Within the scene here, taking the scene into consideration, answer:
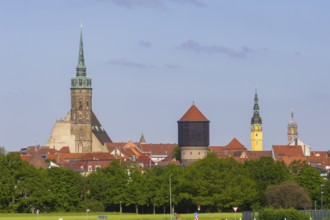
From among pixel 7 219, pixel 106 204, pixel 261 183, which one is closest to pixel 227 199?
pixel 261 183

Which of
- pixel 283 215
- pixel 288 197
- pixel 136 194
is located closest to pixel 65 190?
pixel 136 194

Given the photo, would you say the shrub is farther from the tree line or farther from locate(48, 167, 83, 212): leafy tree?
locate(48, 167, 83, 212): leafy tree

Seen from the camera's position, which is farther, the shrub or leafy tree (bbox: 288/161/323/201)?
leafy tree (bbox: 288/161/323/201)

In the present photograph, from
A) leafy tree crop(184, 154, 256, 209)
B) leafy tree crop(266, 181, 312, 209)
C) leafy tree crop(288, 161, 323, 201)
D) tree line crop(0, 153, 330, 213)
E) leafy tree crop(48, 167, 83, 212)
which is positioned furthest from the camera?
leafy tree crop(48, 167, 83, 212)

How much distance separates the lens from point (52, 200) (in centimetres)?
14875

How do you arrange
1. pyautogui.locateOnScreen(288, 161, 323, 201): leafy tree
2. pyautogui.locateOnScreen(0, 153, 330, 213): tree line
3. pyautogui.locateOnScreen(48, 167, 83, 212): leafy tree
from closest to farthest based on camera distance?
pyautogui.locateOnScreen(0, 153, 330, 213): tree line, pyautogui.locateOnScreen(288, 161, 323, 201): leafy tree, pyautogui.locateOnScreen(48, 167, 83, 212): leafy tree

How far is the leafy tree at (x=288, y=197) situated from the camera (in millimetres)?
137875

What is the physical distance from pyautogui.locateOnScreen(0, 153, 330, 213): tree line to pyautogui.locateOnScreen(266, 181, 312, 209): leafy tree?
0.39 meters

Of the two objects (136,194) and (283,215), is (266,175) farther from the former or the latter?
(283,215)

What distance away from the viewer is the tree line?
147 meters

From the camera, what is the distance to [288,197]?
138 m

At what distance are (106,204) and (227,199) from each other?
17.2 m

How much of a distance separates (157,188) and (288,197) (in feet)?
65.0

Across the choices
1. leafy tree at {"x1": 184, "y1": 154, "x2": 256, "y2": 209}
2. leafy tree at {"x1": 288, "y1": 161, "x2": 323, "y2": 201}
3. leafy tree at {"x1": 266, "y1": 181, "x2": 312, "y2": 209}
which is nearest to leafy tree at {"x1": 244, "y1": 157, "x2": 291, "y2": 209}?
leafy tree at {"x1": 184, "y1": 154, "x2": 256, "y2": 209}
